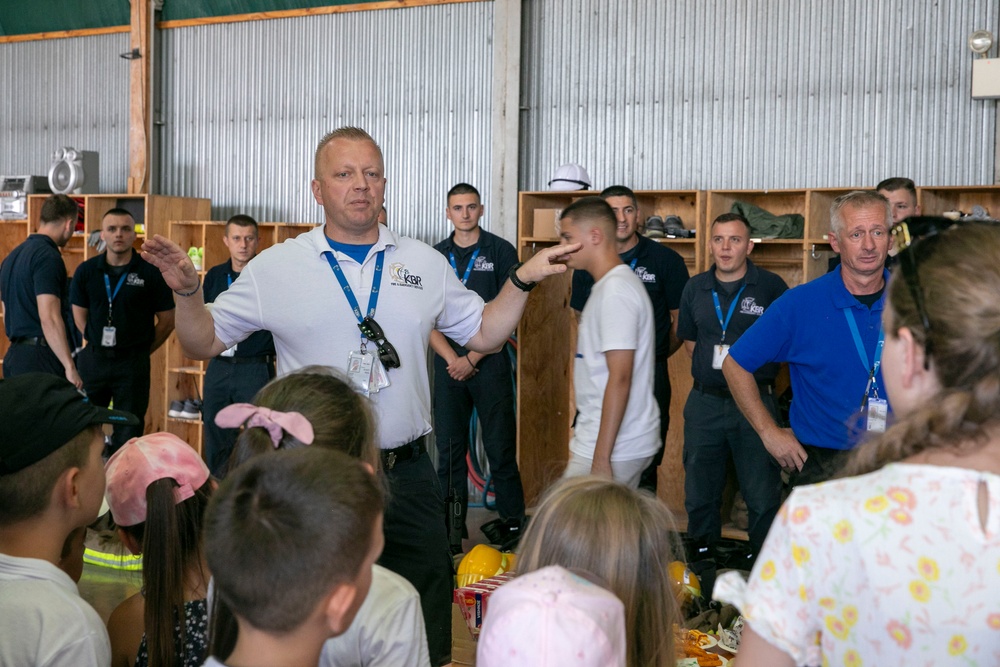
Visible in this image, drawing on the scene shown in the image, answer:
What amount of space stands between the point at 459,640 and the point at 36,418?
71.5 inches

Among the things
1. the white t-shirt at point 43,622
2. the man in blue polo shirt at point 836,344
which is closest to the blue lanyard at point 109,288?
the man in blue polo shirt at point 836,344

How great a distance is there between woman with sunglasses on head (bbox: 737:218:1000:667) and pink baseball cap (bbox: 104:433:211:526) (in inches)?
51.0

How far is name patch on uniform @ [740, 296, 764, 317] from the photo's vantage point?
17.6 ft

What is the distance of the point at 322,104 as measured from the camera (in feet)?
27.9

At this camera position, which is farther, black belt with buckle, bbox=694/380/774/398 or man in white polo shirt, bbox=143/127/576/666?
black belt with buckle, bbox=694/380/774/398

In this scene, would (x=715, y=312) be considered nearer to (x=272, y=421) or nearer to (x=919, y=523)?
(x=272, y=421)

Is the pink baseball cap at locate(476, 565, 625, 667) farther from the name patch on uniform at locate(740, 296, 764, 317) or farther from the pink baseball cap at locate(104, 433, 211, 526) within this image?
the name patch on uniform at locate(740, 296, 764, 317)

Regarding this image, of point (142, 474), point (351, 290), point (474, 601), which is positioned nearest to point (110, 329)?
point (351, 290)

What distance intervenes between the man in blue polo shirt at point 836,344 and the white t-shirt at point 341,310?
54.6 inches

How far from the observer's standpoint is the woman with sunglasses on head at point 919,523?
1288mm

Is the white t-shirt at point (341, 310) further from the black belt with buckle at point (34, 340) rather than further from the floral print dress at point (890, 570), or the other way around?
the black belt with buckle at point (34, 340)

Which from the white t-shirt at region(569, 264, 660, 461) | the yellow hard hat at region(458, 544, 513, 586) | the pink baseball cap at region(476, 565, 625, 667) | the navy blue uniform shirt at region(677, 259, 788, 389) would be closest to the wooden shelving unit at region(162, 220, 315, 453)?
the navy blue uniform shirt at region(677, 259, 788, 389)

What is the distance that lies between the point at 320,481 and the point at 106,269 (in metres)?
5.96

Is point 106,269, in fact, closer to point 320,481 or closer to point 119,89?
point 119,89
